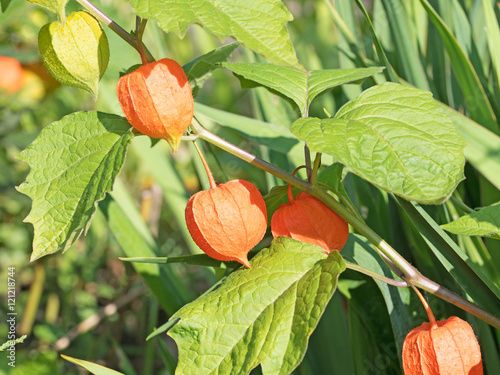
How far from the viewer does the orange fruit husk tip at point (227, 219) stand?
1.42 ft

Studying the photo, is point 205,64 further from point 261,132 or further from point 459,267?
point 459,267

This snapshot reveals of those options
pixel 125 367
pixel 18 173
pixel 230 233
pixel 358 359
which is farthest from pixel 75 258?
pixel 230 233

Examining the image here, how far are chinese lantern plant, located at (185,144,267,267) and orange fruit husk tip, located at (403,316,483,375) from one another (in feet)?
0.55

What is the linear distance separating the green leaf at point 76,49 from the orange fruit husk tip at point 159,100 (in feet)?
0.14

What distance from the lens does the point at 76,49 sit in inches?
16.9

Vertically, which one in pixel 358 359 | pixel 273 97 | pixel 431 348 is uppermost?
pixel 273 97

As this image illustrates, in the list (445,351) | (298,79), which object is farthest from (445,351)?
(298,79)

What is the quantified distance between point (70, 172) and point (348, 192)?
1.37 feet

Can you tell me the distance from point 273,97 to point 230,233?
1.81ft

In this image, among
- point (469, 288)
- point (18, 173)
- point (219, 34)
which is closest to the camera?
point (219, 34)

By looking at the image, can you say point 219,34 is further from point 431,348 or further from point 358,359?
point 358,359

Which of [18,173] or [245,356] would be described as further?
[18,173]

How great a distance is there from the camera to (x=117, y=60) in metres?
0.92

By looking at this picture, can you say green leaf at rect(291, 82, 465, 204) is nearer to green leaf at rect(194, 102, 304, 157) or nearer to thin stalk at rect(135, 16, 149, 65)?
thin stalk at rect(135, 16, 149, 65)
